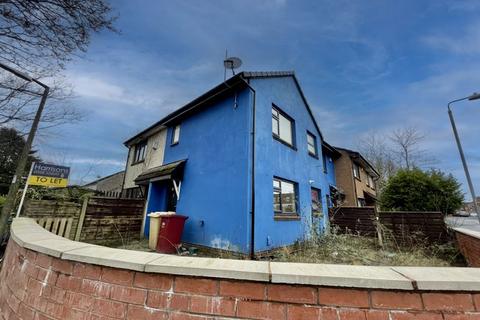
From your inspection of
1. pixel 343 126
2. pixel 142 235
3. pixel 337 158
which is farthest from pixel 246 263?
pixel 343 126

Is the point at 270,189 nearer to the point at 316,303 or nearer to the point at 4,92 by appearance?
the point at 316,303

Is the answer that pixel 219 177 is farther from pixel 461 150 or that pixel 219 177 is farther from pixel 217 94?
pixel 461 150

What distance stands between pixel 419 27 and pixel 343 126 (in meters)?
19.3

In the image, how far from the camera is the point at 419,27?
9.05m

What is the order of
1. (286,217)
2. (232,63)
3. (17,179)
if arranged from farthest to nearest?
(232,63) < (286,217) < (17,179)

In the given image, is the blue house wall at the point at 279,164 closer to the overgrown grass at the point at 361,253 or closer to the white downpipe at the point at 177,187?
Result: the overgrown grass at the point at 361,253

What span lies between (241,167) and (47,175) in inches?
233

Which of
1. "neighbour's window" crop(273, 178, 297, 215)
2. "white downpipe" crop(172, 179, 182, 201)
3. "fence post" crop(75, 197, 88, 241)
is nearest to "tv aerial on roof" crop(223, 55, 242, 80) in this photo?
"neighbour's window" crop(273, 178, 297, 215)

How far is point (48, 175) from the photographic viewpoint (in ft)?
20.3

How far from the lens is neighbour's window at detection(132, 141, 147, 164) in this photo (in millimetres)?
13159

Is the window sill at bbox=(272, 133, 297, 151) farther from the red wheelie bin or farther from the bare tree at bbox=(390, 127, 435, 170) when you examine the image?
the bare tree at bbox=(390, 127, 435, 170)

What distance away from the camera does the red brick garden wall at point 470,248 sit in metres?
5.08

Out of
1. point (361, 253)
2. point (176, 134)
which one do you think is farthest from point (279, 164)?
point (176, 134)

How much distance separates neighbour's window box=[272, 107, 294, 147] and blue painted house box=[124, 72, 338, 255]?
51 millimetres
